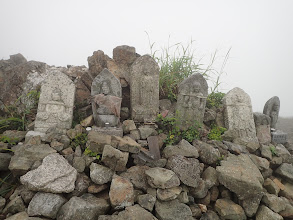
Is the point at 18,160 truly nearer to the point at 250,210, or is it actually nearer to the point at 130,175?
the point at 130,175

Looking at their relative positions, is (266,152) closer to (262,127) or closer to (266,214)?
(262,127)

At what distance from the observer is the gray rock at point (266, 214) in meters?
2.76

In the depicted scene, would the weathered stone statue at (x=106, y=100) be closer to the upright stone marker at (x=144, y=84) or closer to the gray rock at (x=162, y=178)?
the upright stone marker at (x=144, y=84)

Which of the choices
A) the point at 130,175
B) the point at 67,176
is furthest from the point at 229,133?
the point at 67,176

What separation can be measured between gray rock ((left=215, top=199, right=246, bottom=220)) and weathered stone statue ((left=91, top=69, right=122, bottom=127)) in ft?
8.48

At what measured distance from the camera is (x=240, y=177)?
300cm

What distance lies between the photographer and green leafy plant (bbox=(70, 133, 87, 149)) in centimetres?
336

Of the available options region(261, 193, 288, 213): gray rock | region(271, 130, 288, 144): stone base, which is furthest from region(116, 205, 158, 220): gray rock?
region(271, 130, 288, 144): stone base

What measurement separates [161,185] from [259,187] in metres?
1.71

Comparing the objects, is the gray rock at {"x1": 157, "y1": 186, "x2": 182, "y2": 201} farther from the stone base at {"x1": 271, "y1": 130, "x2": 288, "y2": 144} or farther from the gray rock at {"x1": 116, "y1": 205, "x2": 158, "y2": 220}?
the stone base at {"x1": 271, "y1": 130, "x2": 288, "y2": 144}

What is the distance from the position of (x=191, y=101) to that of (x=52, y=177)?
11.4ft

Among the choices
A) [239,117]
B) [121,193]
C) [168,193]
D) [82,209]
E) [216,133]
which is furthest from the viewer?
[239,117]

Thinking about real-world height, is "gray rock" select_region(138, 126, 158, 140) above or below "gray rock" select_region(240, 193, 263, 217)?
above

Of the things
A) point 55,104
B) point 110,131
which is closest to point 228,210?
point 110,131
